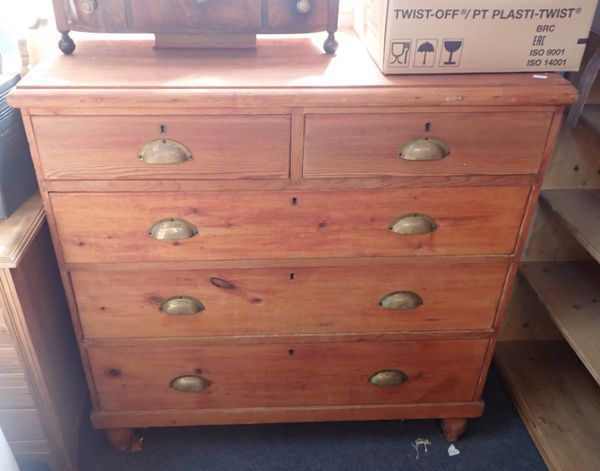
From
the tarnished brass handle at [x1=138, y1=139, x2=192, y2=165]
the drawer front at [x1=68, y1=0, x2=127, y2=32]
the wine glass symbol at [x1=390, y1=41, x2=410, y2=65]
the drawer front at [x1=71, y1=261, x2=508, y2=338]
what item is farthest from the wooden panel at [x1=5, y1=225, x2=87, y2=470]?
the wine glass symbol at [x1=390, y1=41, x2=410, y2=65]

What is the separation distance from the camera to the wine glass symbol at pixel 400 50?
1157 mm

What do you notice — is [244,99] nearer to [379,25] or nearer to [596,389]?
[379,25]

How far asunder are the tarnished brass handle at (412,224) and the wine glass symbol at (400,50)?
32cm

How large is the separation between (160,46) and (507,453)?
55.2 inches

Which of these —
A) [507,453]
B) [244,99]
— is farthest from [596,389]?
[244,99]

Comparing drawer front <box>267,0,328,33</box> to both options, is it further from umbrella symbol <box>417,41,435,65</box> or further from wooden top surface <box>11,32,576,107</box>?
umbrella symbol <box>417,41,435,65</box>

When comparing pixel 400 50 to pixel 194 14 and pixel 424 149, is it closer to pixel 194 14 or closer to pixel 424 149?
pixel 424 149

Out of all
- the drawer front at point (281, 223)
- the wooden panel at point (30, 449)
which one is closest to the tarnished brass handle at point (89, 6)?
the drawer front at point (281, 223)

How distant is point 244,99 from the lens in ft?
3.57

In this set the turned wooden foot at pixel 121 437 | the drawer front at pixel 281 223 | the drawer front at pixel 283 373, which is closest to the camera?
the drawer front at pixel 281 223

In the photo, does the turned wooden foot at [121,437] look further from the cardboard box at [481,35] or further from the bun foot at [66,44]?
the cardboard box at [481,35]

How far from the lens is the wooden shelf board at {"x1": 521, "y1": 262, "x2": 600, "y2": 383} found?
→ 1477mm

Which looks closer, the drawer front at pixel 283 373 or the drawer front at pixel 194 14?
the drawer front at pixel 194 14

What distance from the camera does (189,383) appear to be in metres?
1.46
